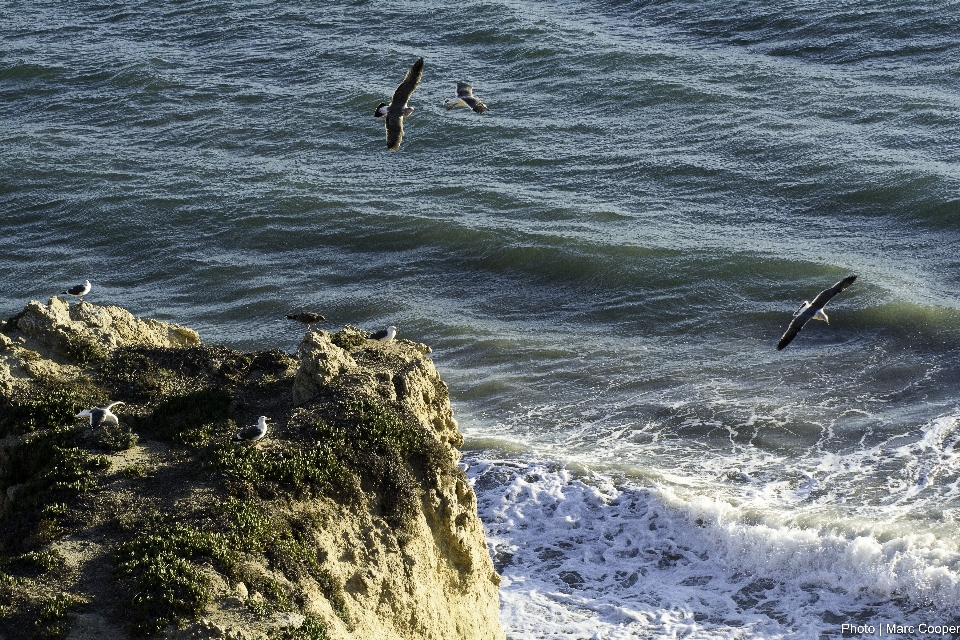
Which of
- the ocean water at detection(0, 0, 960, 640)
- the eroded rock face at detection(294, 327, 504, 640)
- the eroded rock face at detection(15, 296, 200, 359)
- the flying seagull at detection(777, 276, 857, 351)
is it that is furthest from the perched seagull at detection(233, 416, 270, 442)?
the flying seagull at detection(777, 276, 857, 351)

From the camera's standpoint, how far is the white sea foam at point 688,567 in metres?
17.1

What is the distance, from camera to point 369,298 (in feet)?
94.0

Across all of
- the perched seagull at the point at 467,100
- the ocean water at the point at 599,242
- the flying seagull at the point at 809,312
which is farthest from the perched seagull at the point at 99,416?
the flying seagull at the point at 809,312

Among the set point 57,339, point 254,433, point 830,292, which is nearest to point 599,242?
point 830,292

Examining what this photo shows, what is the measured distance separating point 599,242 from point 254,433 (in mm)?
18217

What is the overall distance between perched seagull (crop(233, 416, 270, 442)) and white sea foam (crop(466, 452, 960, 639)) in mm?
5696

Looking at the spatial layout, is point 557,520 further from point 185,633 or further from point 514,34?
point 514,34

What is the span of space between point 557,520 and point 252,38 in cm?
3154

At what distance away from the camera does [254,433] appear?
13211 mm

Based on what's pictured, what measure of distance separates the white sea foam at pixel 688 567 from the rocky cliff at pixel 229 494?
9.98ft

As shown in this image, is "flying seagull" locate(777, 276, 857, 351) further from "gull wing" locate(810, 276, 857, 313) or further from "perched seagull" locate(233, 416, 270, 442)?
"perched seagull" locate(233, 416, 270, 442)

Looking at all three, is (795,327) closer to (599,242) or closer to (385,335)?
(385,335)

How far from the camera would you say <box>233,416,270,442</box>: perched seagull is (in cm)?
1321

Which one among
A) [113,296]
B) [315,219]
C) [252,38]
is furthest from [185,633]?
[252,38]
